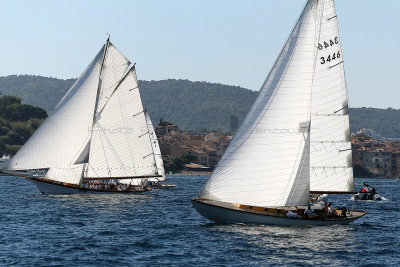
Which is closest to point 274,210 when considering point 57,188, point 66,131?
point 66,131

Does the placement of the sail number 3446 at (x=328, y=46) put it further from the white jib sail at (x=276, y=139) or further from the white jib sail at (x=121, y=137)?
the white jib sail at (x=121, y=137)

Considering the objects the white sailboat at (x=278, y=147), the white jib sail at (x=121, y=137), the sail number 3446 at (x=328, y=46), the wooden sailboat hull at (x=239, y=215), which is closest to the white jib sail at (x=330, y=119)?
the sail number 3446 at (x=328, y=46)

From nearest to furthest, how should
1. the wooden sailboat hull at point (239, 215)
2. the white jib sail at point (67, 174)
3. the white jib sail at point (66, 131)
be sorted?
the wooden sailboat hull at point (239, 215) < the white jib sail at point (66, 131) < the white jib sail at point (67, 174)

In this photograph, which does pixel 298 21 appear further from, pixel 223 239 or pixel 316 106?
pixel 223 239

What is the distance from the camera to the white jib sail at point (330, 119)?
1988 inches

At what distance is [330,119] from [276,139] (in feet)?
15.8

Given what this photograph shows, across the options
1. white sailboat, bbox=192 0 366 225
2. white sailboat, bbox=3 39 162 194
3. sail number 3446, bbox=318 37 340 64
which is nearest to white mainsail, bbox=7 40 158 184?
white sailboat, bbox=3 39 162 194

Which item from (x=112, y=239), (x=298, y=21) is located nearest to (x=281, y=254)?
(x=112, y=239)

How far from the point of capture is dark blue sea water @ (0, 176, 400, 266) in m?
39.6

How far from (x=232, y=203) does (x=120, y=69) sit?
37.7 metres

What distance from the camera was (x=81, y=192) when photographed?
82.4m

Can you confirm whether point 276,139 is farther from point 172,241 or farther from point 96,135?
point 96,135

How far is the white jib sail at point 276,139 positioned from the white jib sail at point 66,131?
30.8 m

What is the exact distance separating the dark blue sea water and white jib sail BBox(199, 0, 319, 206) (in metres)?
2.48
